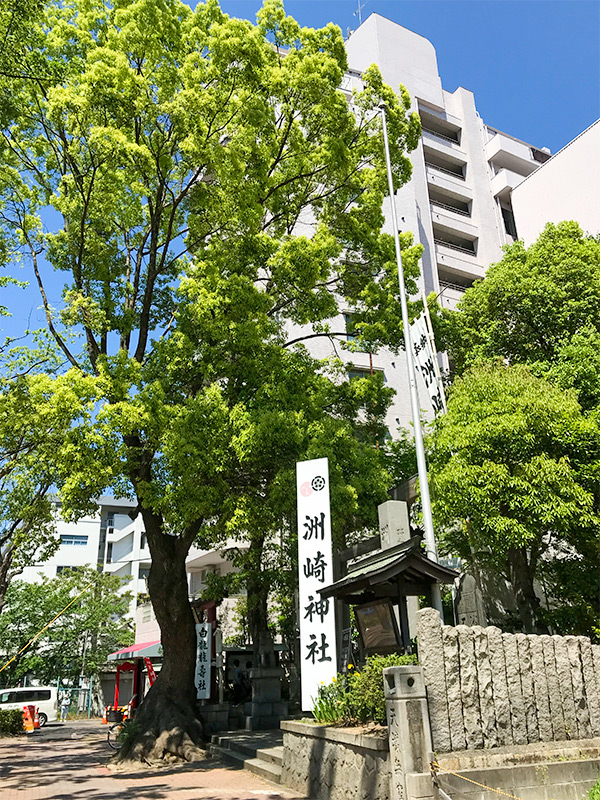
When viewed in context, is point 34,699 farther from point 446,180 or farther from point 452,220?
point 446,180

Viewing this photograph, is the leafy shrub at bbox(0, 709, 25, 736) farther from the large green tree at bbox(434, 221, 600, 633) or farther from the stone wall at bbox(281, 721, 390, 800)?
the large green tree at bbox(434, 221, 600, 633)

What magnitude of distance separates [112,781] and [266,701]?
7.70 metres

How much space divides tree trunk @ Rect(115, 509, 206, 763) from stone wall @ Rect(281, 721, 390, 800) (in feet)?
12.8

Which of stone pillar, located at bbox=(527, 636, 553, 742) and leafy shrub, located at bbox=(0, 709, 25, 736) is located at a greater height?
stone pillar, located at bbox=(527, 636, 553, 742)

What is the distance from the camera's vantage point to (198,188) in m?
14.4

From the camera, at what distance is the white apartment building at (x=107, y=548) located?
4575 centimetres

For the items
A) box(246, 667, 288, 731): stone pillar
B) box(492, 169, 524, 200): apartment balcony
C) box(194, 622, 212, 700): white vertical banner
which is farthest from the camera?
box(492, 169, 524, 200): apartment balcony

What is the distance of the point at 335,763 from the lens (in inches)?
337

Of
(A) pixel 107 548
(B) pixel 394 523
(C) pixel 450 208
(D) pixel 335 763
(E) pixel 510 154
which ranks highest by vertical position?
(E) pixel 510 154

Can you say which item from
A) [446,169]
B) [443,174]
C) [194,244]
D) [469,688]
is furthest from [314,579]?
[446,169]

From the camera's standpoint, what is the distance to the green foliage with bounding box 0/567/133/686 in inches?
1399

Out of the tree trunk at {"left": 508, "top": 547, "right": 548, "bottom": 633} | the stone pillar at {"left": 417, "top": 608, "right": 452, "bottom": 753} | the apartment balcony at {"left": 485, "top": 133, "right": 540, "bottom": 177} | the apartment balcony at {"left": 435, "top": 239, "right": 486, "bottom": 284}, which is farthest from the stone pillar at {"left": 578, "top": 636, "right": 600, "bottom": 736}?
the apartment balcony at {"left": 485, "top": 133, "right": 540, "bottom": 177}

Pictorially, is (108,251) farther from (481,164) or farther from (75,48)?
(481,164)

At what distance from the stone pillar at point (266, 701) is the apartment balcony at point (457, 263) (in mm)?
23729
